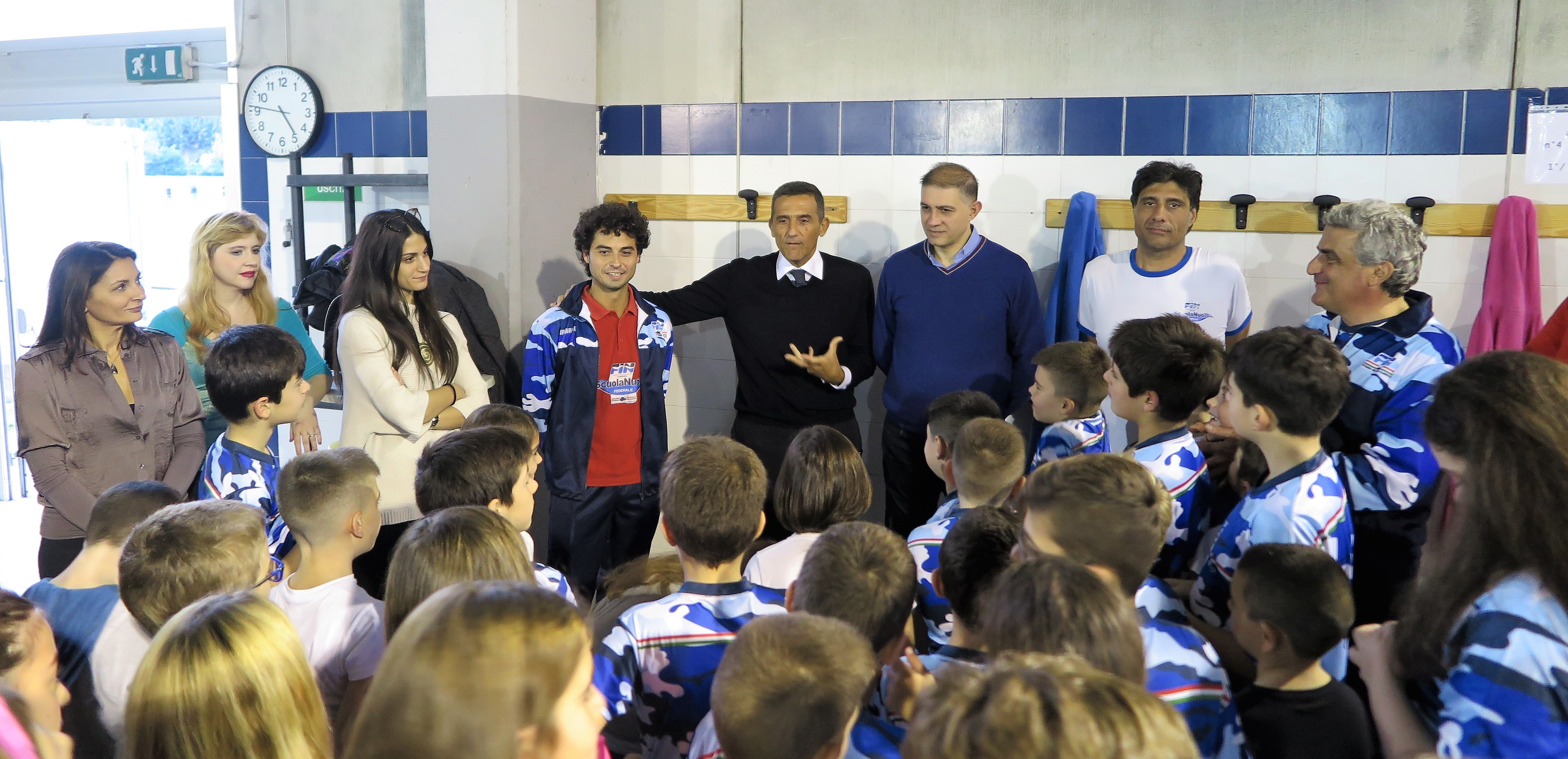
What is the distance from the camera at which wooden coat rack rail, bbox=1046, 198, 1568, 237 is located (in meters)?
3.27

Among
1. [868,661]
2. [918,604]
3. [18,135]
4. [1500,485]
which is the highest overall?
[18,135]

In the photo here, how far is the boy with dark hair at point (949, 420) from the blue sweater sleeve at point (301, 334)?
6.39 ft

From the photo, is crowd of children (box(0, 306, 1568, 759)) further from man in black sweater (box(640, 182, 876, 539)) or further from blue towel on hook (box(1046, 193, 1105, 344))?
blue towel on hook (box(1046, 193, 1105, 344))

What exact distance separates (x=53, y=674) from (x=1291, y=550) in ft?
6.30

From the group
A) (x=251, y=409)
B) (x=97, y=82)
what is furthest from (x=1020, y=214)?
(x=97, y=82)

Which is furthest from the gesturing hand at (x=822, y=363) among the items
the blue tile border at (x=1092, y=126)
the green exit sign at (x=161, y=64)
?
the green exit sign at (x=161, y=64)

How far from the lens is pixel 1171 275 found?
3318 mm

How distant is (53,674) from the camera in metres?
1.55

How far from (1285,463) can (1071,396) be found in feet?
2.50

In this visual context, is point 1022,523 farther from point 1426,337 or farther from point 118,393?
point 118,393

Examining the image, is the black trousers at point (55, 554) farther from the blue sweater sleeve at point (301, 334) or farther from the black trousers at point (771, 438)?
the black trousers at point (771, 438)

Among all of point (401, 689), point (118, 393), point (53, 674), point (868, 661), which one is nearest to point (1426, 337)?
point (868, 661)

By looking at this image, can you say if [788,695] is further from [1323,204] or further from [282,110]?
[282,110]

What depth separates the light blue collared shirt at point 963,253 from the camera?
347cm
